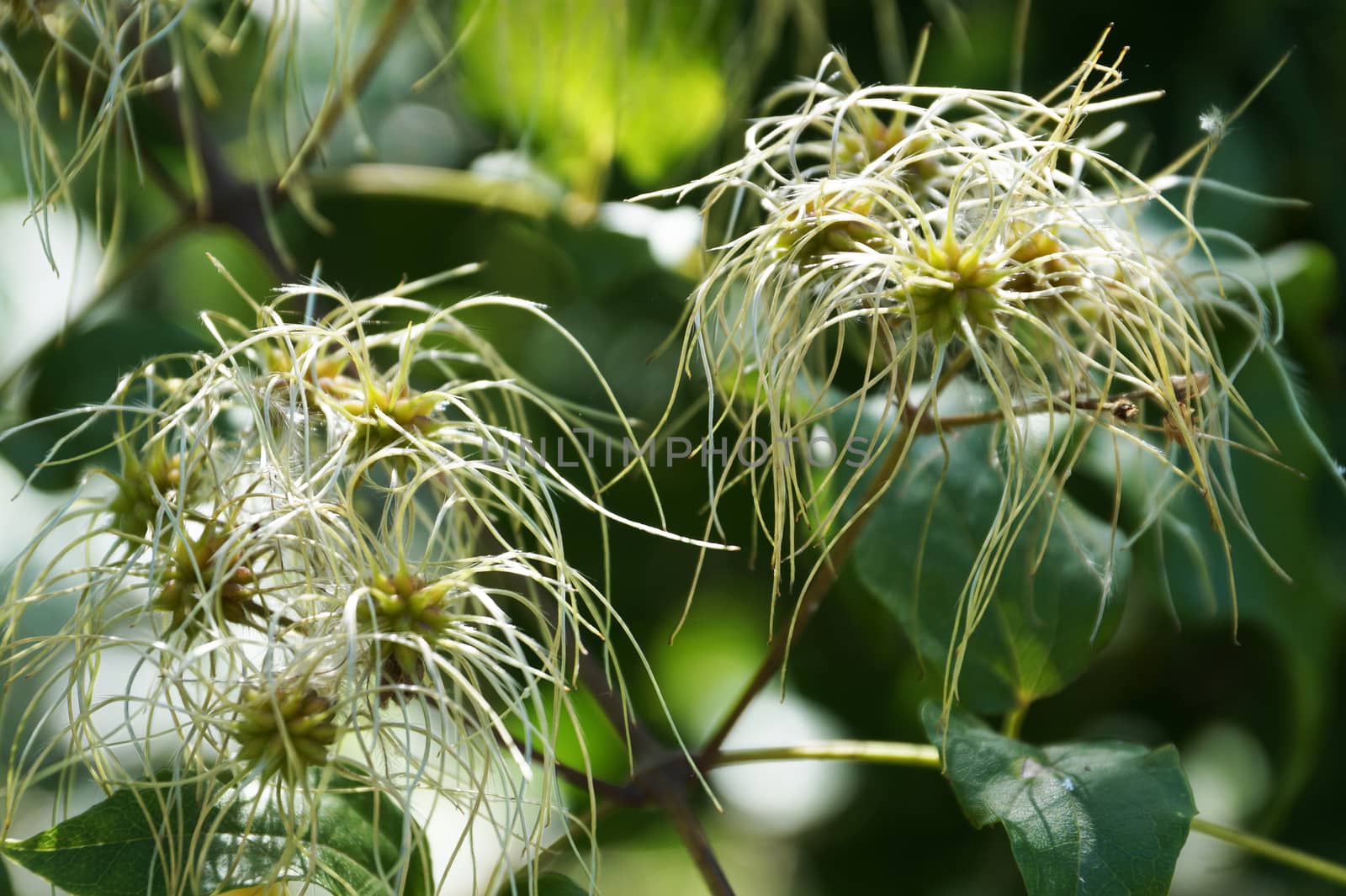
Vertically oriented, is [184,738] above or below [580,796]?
above

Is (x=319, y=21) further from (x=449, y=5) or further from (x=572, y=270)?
(x=572, y=270)

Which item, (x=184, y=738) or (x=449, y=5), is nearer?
(x=184, y=738)

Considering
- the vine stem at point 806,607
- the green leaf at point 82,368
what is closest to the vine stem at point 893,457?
the vine stem at point 806,607

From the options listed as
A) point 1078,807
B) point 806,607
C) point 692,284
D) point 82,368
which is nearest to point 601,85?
point 692,284

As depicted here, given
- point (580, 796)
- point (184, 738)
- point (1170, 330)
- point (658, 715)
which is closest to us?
point (184, 738)

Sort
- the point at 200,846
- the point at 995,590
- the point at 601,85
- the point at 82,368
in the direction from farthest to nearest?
the point at 601,85 < the point at 82,368 < the point at 995,590 < the point at 200,846

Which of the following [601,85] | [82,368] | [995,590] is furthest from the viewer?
[601,85]

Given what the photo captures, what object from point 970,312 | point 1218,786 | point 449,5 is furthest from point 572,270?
point 1218,786

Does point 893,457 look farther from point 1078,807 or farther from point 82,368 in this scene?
point 82,368
